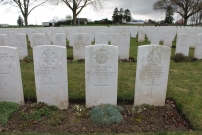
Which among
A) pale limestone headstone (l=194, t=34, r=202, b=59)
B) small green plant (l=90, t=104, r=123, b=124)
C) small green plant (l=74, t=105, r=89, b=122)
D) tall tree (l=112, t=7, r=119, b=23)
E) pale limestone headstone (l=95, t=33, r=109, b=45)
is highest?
tall tree (l=112, t=7, r=119, b=23)

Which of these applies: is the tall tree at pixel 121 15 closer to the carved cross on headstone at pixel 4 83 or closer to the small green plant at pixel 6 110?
the carved cross on headstone at pixel 4 83

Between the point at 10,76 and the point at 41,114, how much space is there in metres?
1.15

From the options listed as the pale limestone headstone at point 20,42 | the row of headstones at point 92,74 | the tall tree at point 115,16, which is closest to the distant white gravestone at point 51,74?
the row of headstones at point 92,74

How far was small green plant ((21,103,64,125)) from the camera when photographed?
3645 millimetres

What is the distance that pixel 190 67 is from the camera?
763 cm

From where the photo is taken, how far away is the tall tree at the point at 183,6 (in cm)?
3953

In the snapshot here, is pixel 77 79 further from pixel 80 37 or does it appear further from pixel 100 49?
pixel 80 37

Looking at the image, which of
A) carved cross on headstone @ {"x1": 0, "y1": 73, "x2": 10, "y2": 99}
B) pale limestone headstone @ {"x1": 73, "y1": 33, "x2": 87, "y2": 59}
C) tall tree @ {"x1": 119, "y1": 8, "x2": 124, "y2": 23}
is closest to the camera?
carved cross on headstone @ {"x1": 0, "y1": 73, "x2": 10, "y2": 99}

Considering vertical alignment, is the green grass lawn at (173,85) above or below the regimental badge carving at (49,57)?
below

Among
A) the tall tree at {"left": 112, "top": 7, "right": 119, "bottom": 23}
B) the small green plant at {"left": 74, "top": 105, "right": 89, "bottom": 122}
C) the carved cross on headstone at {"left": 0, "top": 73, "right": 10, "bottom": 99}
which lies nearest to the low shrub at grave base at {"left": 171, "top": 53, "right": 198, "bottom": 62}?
the small green plant at {"left": 74, "top": 105, "right": 89, "bottom": 122}

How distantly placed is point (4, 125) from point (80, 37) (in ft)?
19.6

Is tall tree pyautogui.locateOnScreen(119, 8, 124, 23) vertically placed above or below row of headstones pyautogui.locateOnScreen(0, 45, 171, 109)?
above

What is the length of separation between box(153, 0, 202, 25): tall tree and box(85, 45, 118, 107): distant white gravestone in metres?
41.9

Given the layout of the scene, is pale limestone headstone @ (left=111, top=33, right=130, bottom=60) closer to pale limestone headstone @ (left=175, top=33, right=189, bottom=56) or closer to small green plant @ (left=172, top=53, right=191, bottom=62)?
small green plant @ (left=172, top=53, right=191, bottom=62)
